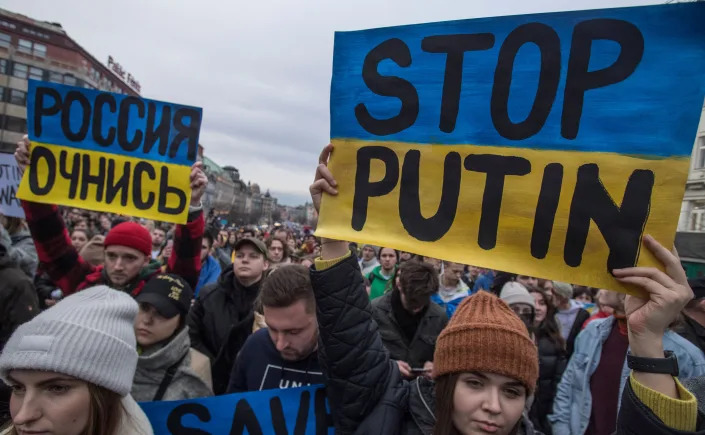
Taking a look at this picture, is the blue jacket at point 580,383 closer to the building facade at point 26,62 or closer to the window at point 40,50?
the building facade at point 26,62

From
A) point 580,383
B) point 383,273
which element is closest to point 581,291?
point 383,273

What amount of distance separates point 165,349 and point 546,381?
314cm

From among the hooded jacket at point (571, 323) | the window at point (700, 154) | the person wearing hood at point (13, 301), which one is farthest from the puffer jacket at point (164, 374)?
the window at point (700, 154)

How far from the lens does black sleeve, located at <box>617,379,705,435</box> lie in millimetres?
1307

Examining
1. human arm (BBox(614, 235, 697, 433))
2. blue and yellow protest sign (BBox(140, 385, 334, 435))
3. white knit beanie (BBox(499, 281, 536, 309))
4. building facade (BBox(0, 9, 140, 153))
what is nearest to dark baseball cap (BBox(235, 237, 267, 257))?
blue and yellow protest sign (BBox(140, 385, 334, 435))

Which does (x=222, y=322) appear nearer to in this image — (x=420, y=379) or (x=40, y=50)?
(x=420, y=379)

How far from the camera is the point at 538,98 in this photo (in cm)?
169

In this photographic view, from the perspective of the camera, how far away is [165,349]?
2332mm

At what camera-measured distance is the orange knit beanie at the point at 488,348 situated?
1663 mm

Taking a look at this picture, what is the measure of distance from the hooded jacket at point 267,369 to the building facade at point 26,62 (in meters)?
54.2

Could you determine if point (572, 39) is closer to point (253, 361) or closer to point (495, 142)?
point (495, 142)

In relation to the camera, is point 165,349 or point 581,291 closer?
point 165,349

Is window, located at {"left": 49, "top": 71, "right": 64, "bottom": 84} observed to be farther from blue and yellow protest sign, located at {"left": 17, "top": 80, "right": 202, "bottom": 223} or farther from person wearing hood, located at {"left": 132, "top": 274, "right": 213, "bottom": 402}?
person wearing hood, located at {"left": 132, "top": 274, "right": 213, "bottom": 402}

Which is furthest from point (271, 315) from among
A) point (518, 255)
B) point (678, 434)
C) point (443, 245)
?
point (678, 434)
